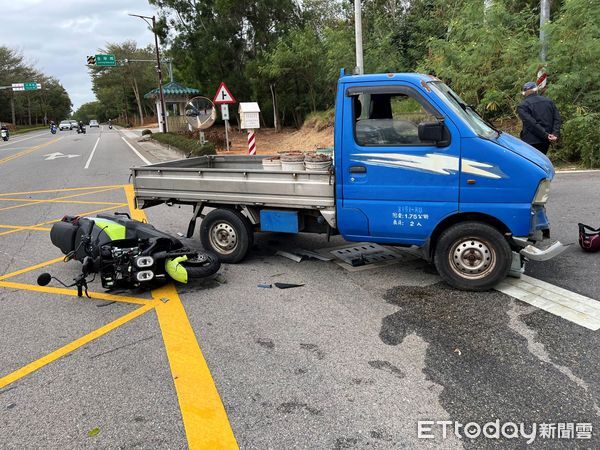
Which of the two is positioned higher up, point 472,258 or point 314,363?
point 472,258

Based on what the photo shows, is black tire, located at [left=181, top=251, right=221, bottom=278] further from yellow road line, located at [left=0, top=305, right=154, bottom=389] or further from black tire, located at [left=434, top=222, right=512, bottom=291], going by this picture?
black tire, located at [left=434, top=222, right=512, bottom=291]

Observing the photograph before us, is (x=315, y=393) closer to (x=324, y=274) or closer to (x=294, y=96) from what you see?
(x=324, y=274)

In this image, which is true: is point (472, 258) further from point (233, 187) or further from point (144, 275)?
point (144, 275)

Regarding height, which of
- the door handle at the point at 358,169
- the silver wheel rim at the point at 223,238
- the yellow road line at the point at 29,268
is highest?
the door handle at the point at 358,169

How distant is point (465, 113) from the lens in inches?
192

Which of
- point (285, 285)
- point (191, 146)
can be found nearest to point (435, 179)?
point (285, 285)

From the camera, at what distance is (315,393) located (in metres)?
3.23

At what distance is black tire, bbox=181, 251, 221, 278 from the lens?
5141 mm

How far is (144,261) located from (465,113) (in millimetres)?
3673

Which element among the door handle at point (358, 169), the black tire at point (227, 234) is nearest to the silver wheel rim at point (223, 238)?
the black tire at point (227, 234)

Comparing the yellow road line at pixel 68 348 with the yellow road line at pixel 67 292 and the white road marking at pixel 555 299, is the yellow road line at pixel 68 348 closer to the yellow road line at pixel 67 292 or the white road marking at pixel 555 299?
the yellow road line at pixel 67 292

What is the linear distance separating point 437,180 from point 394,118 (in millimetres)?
797

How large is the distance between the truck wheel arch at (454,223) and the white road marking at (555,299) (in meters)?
0.62

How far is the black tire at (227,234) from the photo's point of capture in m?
6.01
